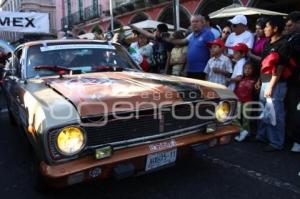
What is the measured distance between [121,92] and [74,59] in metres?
1.57

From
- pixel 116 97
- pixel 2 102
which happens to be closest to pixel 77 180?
pixel 116 97

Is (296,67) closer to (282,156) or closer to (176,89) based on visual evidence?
(282,156)

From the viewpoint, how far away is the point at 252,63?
18.9 ft

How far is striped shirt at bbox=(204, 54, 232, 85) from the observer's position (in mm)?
5816

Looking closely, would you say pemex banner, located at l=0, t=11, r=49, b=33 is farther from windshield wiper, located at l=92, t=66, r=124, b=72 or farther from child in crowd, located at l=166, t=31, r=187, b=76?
windshield wiper, located at l=92, t=66, r=124, b=72

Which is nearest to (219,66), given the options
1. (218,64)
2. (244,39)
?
(218,64)

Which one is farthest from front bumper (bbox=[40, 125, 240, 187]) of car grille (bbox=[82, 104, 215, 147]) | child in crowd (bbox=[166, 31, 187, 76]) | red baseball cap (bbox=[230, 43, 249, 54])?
child in crowd (bbox=[166, 31, 187, 76])

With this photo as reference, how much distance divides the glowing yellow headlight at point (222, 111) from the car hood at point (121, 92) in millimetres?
139

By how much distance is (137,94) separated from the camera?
133 inches

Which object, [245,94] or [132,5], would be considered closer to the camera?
[245,94]

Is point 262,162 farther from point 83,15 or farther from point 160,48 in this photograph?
point 83,15

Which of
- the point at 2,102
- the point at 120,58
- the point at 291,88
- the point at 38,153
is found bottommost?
the point at 2,102

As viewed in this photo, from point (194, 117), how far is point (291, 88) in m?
2.04

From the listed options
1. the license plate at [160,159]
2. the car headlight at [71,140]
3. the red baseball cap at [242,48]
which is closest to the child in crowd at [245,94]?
the red baseball cap at [242,48]
